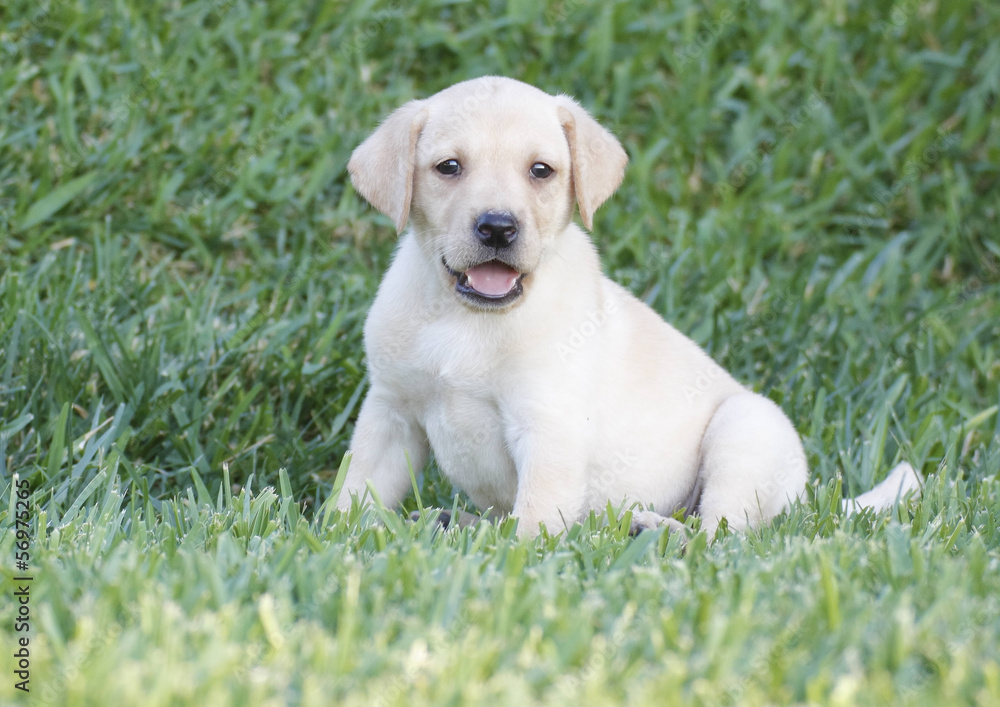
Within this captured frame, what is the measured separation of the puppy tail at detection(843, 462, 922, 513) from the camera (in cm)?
414

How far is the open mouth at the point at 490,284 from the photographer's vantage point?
3.74 m

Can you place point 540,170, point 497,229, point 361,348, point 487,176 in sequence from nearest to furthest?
1. point 497,229
2. point 487,176
3. point 540,170
4. point 361,348

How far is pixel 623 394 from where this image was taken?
409 cm

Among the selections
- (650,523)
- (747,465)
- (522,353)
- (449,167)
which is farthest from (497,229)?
(747,465)

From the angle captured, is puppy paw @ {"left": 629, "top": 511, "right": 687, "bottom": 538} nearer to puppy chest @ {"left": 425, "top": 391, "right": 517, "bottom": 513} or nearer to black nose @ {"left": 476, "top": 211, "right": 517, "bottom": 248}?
puppy chest @ {"left": 425, "top": 391, "right": 517, "bottom": 513}

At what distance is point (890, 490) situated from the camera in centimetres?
436

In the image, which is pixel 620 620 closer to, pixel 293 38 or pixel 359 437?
pixel 359 437

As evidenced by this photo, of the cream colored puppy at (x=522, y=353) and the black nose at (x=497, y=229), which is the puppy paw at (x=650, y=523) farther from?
the black nose at (x=497, y=229)

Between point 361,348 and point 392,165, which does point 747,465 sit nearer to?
point 392,165

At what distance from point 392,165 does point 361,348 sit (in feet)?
5.71

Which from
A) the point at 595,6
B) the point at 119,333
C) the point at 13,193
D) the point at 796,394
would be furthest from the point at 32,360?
the point at 595,6

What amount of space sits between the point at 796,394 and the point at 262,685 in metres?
3.89

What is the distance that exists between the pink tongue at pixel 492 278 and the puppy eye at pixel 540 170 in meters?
0.34

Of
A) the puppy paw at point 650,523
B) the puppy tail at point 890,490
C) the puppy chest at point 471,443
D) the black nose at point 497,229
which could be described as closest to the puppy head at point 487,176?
the black nose at point 497,229
